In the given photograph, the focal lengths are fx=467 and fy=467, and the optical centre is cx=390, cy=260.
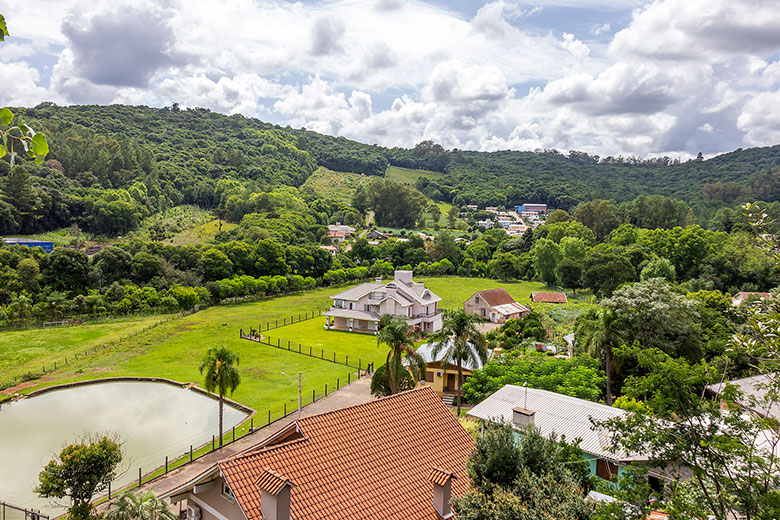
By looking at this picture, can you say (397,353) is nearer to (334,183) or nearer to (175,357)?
(175,357)

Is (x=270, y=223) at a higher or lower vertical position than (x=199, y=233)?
higher

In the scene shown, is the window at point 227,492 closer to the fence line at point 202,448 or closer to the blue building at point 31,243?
the fence line at point 202,448

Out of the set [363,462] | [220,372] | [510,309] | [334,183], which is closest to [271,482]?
[363,462]

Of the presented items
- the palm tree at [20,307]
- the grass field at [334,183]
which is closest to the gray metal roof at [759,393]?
the palm tree at [20,307]

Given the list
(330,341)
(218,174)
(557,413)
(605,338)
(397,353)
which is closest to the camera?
(557,413)

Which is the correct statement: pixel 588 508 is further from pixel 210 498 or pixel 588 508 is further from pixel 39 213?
pixel 39 213

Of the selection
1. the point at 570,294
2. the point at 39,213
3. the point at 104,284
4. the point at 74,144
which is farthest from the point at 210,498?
the point at 74,144
